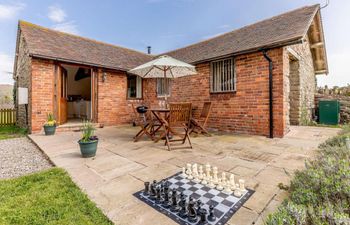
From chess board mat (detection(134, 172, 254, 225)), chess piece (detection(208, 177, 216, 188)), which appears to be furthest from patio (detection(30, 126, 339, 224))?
chess piece (detection(208, 177, 216, 188))

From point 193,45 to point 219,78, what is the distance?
14.3 feet

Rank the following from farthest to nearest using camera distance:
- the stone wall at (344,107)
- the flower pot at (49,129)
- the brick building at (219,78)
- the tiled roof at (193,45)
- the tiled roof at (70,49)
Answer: the stone wall at (344,107)
the tiled roof at (70,49)
the flower pot at (49,129)
the tiled roof at (193,45)
the brick building at (219,78)

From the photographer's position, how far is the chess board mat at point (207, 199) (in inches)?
59.2

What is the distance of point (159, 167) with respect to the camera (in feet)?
9.00

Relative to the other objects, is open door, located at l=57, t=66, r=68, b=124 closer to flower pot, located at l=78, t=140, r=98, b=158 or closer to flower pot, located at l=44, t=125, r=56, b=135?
flower pot, located at l=44, t=125, r=56, b=135

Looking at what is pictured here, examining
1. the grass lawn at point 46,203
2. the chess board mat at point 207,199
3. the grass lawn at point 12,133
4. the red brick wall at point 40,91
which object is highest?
the red brick wall at point 40,91

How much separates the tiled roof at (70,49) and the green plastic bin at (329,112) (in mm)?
10249

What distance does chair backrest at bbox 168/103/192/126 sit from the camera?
395cm

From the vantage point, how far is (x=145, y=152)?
361 centimetres

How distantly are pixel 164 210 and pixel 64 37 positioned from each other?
975 centimetres

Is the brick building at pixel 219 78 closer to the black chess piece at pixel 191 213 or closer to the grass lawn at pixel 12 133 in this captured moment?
the grass lawn at pixel 12 133

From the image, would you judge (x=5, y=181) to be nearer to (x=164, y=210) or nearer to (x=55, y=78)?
(x=164, y=210)

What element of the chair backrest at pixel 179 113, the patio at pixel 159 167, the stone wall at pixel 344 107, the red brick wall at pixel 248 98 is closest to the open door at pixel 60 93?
the patio at pixel 159 167

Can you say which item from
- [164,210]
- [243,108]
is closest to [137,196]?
[164,210]
